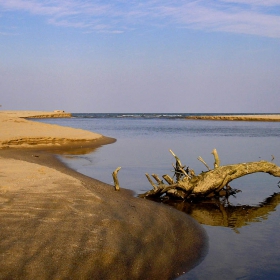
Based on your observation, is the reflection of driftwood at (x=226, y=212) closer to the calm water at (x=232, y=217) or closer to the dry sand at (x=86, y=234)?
the calm water at (x=232, y=217)

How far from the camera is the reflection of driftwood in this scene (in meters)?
11.0

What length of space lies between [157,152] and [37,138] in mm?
7856

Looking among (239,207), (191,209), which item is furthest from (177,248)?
(239,207)

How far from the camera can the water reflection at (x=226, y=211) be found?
10914mm

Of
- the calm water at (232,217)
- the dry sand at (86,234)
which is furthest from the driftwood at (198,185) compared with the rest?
the dry sand at (86,234)

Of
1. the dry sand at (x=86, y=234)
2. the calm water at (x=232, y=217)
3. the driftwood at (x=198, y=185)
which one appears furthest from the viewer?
the driftwood at (x=198, y=185)

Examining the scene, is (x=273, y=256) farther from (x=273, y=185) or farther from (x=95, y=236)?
(x=273, y=185)

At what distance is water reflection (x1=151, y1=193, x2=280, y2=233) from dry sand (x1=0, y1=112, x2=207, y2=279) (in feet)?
2.31

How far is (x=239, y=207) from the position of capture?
1244 centimetres

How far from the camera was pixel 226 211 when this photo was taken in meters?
12.0

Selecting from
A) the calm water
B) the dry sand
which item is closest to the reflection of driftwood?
the calm water

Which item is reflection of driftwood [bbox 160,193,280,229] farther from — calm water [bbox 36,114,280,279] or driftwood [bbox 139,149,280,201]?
driftwood [bbox 139,149,280,201]

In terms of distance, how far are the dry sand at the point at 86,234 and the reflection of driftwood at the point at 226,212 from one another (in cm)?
70

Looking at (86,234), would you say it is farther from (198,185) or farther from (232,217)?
(198,185)
